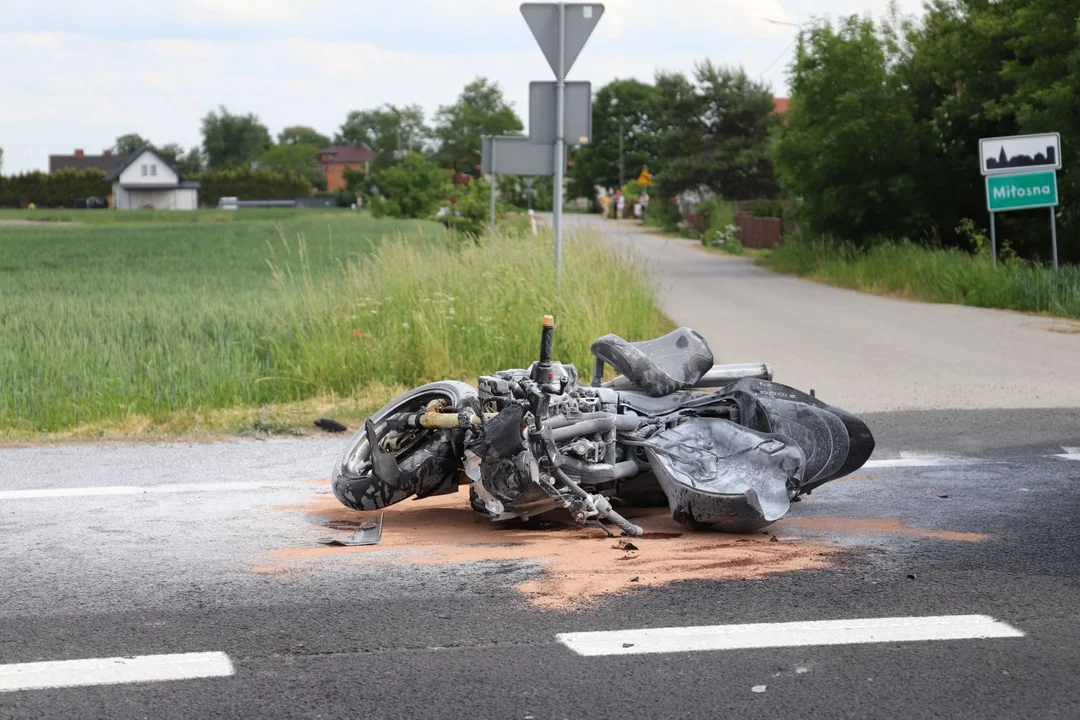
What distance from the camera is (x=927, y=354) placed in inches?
581

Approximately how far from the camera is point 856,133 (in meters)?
27.4

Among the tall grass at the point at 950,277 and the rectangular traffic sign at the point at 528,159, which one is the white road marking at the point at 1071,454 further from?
the tall grass at the point at 950,277

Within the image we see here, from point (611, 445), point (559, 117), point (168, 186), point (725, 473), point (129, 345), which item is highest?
point (168, 186)

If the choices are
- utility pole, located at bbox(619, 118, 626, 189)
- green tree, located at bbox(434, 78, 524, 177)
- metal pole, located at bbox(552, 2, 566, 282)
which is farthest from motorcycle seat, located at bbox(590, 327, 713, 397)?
green tree, located at bbox(434, 78, 524, 177)

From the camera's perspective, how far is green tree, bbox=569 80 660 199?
11475 cm

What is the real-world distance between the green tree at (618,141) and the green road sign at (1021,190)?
90.7 m

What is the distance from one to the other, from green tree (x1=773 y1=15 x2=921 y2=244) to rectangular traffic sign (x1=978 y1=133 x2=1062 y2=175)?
5.22 meters

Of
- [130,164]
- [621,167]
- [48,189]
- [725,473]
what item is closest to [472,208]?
[725,473]

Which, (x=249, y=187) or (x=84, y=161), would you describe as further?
(x=84, y=161)

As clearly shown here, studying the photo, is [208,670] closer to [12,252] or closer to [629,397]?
[629,397]

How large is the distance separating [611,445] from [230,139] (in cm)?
19636

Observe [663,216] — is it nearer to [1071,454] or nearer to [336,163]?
[1071,454]

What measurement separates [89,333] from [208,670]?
10647 millimetres

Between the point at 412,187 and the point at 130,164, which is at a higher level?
the point at 130,164
